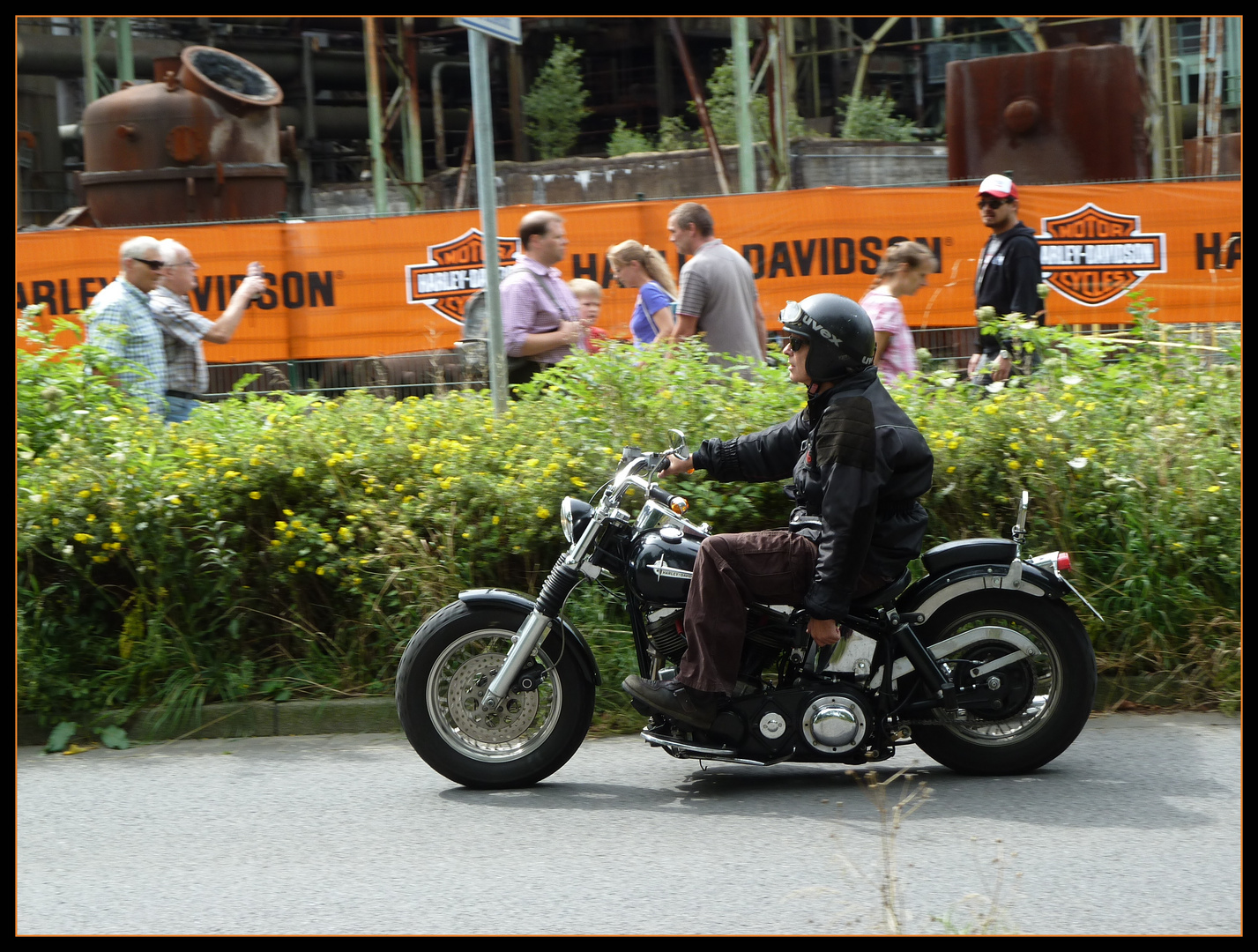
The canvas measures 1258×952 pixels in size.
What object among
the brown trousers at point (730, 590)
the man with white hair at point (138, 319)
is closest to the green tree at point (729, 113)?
the man with white hair at point (138, 319)

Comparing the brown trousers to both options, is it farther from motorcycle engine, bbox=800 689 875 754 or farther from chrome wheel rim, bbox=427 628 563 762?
chrome wheel rim, bbox=427 628 563 762

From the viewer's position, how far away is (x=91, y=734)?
18.6 feet

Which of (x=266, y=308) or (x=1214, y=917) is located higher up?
(x=266, y=308)

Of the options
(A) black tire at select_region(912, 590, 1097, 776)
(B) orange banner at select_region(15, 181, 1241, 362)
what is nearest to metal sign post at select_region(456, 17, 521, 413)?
(A) black tire at select_region(912, 590, 1097, 776)

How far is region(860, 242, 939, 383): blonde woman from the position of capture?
7199 mm

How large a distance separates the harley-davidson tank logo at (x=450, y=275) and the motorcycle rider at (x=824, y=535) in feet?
24.0

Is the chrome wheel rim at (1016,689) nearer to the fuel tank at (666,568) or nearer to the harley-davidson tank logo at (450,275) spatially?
the fuel tank at (666,568)

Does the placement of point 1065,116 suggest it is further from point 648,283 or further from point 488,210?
point 488,210

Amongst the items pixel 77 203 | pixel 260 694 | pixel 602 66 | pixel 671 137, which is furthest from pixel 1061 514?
pixel 602 66

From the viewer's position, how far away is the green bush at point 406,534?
Result: 18.7 ft

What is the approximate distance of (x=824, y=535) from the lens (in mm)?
4500

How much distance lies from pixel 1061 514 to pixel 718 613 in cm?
201

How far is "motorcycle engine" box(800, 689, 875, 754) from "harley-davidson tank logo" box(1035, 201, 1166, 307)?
306 inches
